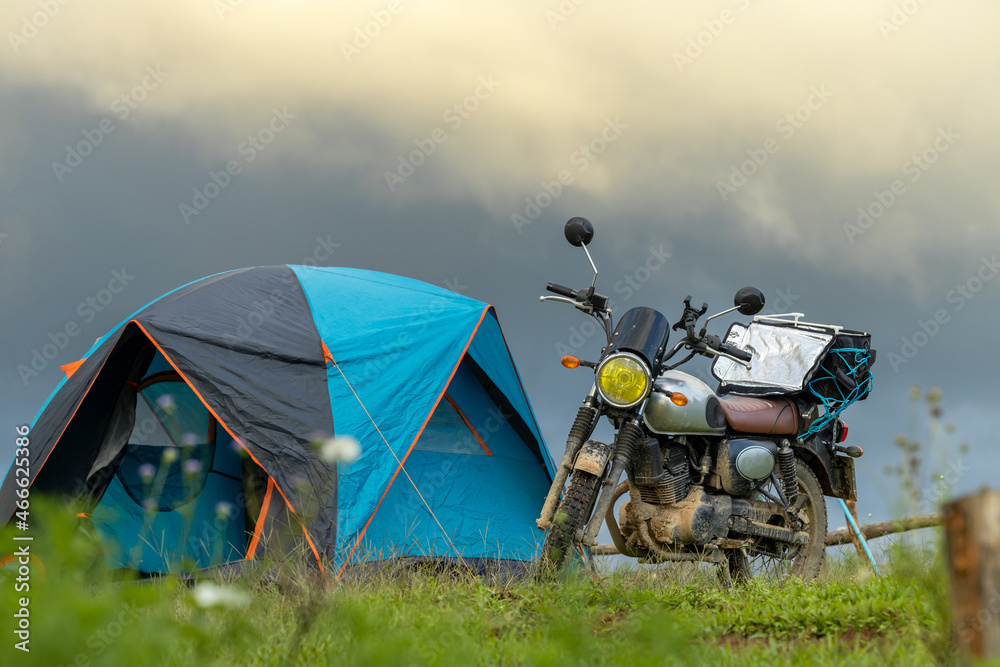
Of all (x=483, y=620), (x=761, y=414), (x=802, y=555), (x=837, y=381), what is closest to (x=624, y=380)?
(x=761, y=414)

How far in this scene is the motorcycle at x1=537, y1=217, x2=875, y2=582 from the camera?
4.34 meters

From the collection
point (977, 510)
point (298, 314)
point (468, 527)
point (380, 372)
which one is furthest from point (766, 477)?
point (298, 314)

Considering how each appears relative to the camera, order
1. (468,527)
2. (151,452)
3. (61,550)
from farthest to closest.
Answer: (151,452), (468,527), (61,550)

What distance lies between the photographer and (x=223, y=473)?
6.04 metres

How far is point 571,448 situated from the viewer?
4.42m

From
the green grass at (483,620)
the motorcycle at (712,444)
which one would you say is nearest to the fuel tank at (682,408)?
the motorcycle at (712,444)

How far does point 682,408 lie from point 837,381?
54.5 inches

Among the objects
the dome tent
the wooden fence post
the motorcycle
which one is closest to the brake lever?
the motorcycle

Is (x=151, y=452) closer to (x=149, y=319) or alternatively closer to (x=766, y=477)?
(x=149, y=319)

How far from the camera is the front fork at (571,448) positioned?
14.3 feet

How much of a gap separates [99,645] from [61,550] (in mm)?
288

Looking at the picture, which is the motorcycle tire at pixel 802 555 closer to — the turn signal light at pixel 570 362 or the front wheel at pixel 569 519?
the front wheel at pixel 569 519

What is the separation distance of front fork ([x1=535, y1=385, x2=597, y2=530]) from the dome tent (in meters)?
1.04

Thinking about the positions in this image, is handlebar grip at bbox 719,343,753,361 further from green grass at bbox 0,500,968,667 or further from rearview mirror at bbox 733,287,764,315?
green grass at bbox 0,500,968,667
